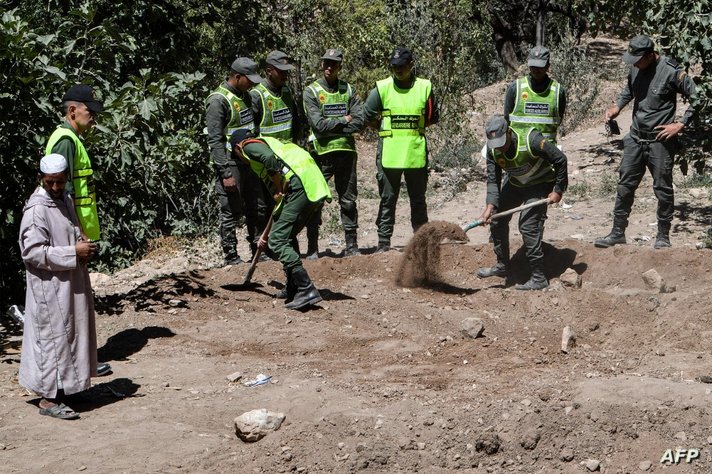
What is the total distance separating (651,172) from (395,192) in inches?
90.9

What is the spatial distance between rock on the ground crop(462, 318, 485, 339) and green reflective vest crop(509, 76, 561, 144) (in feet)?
6.78

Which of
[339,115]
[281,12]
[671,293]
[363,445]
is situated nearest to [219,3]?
[339,115]

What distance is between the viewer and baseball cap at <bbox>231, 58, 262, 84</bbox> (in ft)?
29.0

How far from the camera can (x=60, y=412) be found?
6094 millimetres

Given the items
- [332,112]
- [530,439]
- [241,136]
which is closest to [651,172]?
[332,112]

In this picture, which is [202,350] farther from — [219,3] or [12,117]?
[219,3]

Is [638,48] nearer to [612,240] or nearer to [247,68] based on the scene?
[612,240]

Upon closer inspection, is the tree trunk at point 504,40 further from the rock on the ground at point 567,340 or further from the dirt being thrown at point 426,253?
the rock on the ground at point 567,340

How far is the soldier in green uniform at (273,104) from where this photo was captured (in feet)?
30.0

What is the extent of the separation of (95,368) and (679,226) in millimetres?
6300

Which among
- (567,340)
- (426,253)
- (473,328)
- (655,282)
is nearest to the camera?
(567,340)

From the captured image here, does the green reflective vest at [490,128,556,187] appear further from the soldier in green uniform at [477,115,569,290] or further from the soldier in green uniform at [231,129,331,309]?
the soldier in green uniform at [231,129,331,309]

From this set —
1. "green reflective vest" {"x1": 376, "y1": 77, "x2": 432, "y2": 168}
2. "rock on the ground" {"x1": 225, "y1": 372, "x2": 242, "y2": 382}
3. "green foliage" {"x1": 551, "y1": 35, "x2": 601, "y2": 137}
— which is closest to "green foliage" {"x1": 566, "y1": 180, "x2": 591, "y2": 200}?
"green reflective vest" {"x1": 376, "y1": 77, "x2": 432, "y2": 168}

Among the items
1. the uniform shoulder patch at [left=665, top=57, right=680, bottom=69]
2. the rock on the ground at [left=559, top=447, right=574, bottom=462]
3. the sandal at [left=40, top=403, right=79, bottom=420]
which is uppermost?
the uniform shoulder patch at [left=665, top=57, right=680, bottom=69]
